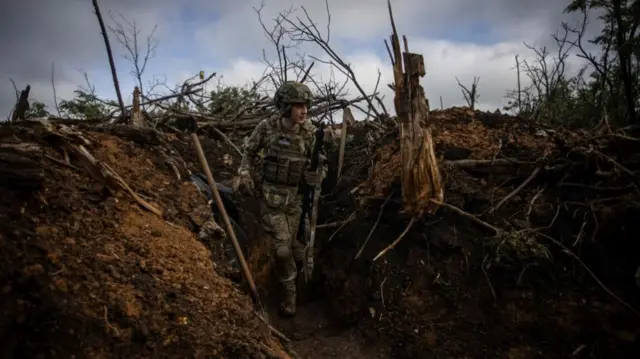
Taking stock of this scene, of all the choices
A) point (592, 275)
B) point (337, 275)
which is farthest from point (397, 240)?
point (592, 275)

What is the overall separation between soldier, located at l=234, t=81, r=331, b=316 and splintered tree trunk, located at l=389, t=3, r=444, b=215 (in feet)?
3.17

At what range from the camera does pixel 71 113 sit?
28.5ft

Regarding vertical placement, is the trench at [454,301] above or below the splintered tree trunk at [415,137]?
below

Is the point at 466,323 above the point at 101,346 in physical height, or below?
below

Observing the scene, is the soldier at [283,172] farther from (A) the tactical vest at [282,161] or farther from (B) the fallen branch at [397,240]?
(B) the fallen branch at [397,240]

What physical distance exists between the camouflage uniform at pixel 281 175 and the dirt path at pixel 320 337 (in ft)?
0.57

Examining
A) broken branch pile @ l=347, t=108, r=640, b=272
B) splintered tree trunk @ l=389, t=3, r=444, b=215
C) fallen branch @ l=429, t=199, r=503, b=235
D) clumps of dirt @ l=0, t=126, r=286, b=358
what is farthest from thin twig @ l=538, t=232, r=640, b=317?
clumps of dirt @ l=0, t=126, r=286, b=358

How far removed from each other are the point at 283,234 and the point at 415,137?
1755 mm

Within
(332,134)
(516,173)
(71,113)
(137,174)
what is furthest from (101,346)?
(71,113)

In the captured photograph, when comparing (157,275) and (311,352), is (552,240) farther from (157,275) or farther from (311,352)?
(157,275)

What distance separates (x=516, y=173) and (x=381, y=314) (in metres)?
2.14

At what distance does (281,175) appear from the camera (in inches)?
184

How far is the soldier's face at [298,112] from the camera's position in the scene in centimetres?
461

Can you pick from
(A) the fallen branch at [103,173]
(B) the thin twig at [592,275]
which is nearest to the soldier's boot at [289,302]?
(A) the fallen branch at [103,173]
